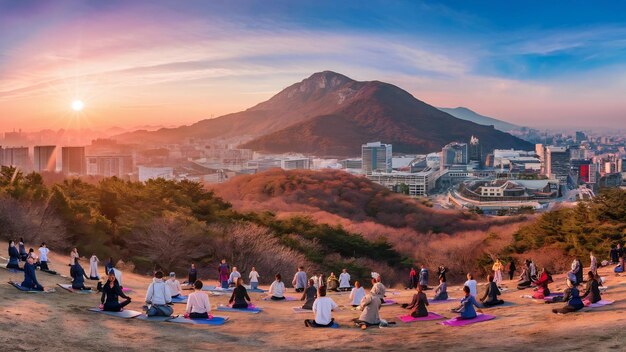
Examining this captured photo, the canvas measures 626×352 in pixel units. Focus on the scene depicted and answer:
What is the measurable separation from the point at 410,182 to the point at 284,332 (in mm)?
147687

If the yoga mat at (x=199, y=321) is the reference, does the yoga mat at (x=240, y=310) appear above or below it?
below

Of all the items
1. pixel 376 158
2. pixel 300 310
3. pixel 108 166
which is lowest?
pixel 300 310

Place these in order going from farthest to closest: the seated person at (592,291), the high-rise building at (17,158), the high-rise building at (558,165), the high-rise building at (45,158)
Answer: the high-rise building at (558,165)
the high-rise building at (45,158)
the high-rise building at (17,158)
the seated person at (592,291)

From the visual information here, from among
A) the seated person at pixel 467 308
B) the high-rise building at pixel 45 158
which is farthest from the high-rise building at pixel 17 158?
the seated person at pixel 467 308

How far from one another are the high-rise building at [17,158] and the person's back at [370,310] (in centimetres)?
9228

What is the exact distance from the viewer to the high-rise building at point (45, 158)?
97.2 metres

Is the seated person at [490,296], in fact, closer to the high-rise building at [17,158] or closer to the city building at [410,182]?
the high-rise building at [17,158]

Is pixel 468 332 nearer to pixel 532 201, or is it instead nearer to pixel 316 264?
pixel 316 264

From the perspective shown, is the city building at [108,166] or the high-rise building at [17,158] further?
the city building at [108,166]

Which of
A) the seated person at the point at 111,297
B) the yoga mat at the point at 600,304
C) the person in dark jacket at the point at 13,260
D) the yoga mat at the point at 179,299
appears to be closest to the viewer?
the seated person at the point at 111,297

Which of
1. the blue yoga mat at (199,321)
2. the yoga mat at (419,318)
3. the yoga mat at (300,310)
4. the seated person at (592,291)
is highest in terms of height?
the seated person at (592,291)

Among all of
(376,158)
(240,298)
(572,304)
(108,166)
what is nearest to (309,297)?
(240,298)

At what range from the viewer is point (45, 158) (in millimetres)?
100062

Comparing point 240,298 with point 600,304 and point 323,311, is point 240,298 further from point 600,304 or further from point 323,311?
point 600,304
